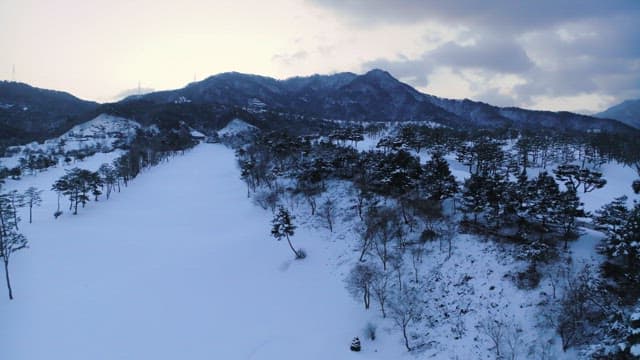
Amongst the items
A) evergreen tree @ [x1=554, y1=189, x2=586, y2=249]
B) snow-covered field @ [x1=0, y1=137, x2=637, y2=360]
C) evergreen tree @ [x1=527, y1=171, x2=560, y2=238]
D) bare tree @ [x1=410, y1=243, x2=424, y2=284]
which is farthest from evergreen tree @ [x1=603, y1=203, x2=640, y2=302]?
bare tree @ [x1=410, y1=243, x2=424, y2=284]

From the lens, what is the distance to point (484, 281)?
A: 3344 centimetres

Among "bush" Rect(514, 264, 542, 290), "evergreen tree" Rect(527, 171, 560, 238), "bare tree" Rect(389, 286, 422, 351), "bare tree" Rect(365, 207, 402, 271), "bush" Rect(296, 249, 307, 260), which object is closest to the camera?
"bush" Rect(514, 264, 542, 290)

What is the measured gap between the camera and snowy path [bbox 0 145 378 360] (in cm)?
3161

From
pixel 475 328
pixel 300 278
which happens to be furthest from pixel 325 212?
pixel 475 328

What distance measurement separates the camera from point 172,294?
40.7 meters

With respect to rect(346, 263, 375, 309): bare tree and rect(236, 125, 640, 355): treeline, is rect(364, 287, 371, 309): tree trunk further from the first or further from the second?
rect(236, 125, 640, 355): treeline

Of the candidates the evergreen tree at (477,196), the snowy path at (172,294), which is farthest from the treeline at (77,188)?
the evergreen tree at (477,196)

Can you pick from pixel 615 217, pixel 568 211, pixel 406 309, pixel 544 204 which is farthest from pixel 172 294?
pixel 615 217

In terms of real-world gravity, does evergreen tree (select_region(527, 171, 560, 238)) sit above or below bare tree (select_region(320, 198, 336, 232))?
above

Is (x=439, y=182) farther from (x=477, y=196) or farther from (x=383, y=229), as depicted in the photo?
(x=383, y=229)

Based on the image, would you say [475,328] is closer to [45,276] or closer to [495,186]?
[495,186]

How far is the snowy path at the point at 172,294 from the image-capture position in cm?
3161

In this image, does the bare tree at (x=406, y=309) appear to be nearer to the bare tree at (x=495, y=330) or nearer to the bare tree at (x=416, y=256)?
the bare tree at (x=416, y=256)

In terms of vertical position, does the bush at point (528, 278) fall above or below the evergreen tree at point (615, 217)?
below
